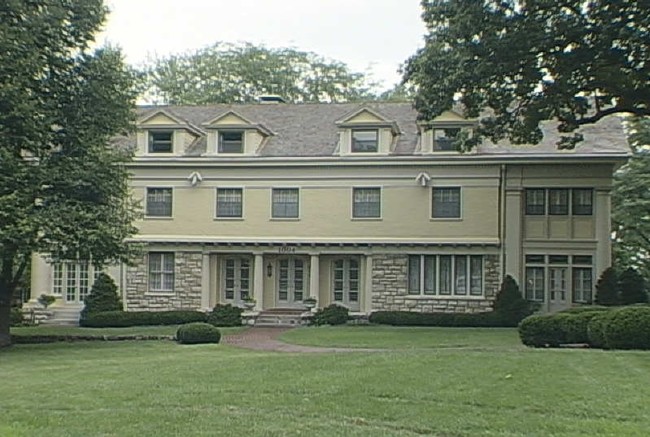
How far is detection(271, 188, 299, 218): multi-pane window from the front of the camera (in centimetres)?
3303

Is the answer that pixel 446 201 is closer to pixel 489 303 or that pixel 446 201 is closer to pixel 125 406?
pixel 489 303

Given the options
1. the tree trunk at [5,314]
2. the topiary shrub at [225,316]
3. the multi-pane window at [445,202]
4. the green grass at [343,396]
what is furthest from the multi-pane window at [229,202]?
the green grass at [343,396]

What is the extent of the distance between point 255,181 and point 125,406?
2308 centimetres

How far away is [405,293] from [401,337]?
6364 mm

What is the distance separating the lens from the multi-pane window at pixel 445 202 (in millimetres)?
31906

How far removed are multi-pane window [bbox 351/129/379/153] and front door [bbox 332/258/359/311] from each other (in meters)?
4.15

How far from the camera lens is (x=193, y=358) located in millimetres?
18016

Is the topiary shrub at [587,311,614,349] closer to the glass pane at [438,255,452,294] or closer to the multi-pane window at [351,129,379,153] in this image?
the glass pane at [438,255,452,294]

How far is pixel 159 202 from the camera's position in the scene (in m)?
33.7

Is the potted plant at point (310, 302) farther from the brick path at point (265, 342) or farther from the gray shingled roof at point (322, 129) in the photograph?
the gray shingled roof at point (322, 129)

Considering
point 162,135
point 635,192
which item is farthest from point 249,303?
point 635,192

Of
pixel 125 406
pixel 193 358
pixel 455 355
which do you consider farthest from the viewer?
pixel 193 358

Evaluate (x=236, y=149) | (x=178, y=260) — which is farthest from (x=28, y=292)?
(x=236, y=149)

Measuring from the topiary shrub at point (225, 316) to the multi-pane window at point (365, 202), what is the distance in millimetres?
5629
